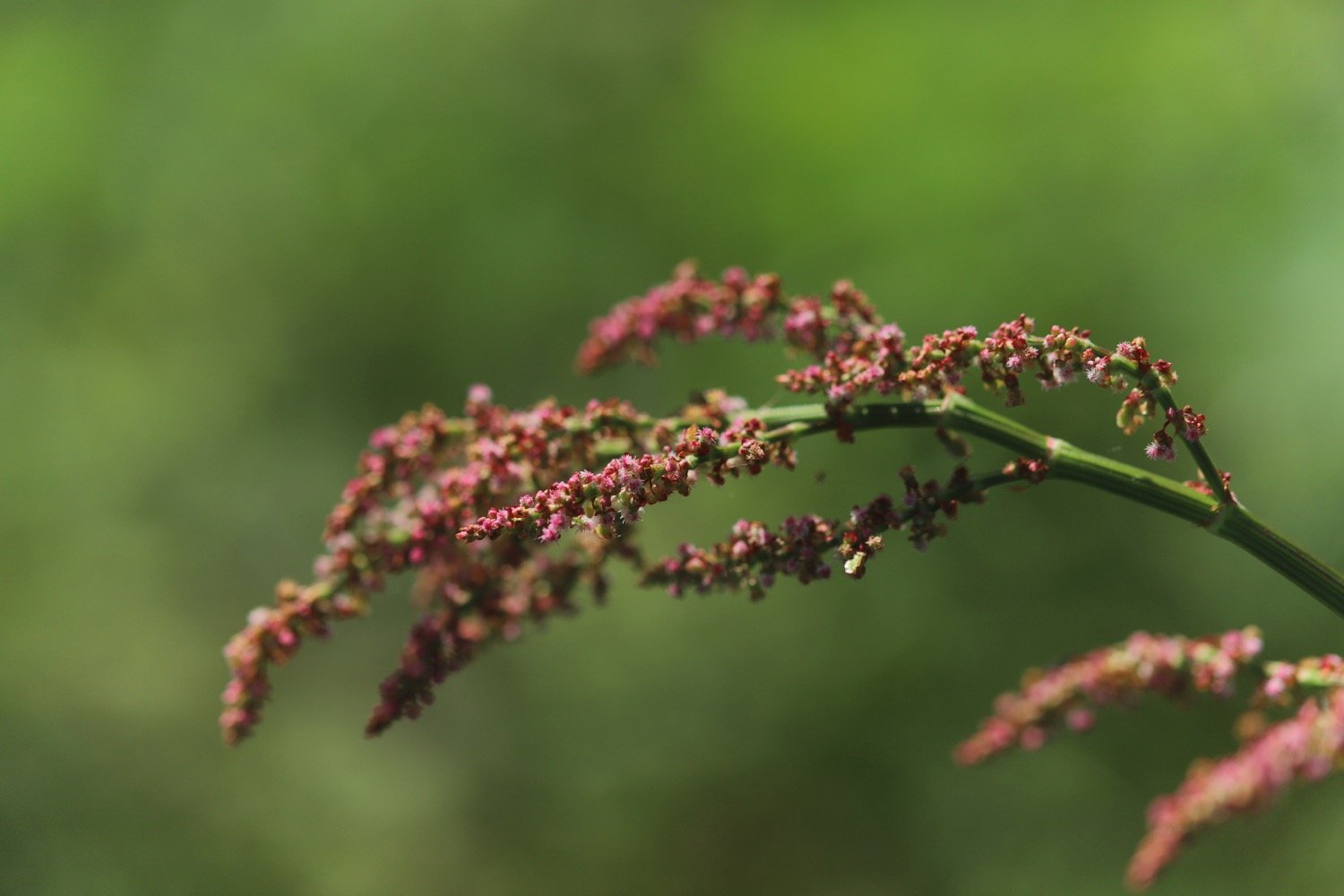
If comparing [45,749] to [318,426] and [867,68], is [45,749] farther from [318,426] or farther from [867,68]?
[867,68]

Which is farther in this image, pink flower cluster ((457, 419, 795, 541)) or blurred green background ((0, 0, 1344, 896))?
blurred green background ((0, 0, 1344, 896))

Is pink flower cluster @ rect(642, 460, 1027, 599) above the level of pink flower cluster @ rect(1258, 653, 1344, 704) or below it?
above

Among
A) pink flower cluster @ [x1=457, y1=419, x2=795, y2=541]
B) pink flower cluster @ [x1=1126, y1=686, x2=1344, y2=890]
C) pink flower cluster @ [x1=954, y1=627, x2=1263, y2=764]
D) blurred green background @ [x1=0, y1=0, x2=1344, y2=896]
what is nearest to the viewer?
pink flower cluster @ [x1=1126, y1=686, x2=1344, y2=890]

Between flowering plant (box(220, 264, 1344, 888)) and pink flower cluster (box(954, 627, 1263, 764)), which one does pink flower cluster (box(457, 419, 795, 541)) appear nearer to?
flowering plant (box(220, 264, 1344, 888))

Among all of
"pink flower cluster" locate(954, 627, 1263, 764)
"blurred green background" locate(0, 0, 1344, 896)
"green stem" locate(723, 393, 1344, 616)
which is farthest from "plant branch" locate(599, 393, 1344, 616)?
"blurred green background" locate(0, 0, 1344, 896)

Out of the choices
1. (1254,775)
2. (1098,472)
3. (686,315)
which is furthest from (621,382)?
(1254,775)

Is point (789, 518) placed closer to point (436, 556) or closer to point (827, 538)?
point (827, 538)
